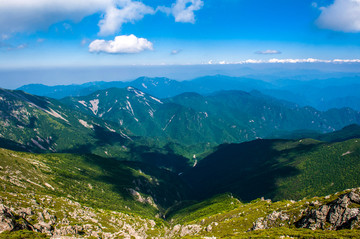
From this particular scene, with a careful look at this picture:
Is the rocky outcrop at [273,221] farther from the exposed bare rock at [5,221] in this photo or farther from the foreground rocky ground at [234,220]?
the exposed bare rock at [5,221]

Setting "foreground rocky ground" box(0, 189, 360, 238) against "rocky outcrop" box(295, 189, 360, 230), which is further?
"foreground rocky ground" box(0, 189, 360, 238)

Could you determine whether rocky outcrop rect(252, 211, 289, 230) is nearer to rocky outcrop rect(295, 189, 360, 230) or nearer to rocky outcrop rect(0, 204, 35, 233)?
rocky outcrop rect(295, 189, 360, 230)

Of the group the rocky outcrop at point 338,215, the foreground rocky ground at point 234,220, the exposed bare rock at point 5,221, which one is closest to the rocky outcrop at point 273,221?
the foreground rocky ground at point 234,220

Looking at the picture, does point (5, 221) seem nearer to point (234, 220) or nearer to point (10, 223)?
point (10, 223)

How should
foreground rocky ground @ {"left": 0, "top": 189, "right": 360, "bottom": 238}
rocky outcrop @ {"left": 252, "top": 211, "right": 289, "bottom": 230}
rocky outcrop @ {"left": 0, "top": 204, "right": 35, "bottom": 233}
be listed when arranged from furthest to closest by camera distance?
rocky outcrop @ {"left": 252, "top": 211, "right": 289, "bottom": 230} → rocky outcrop @ {"left": 0, "top": 204, "right": 35, "bottom": 233} → foreground rocky ground @ {"left": 0, "top": 189, "right": 360, "bottom": 238}

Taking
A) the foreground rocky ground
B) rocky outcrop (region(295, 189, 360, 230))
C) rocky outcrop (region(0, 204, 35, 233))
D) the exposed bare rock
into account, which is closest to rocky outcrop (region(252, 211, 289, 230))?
the foreground rocky ground

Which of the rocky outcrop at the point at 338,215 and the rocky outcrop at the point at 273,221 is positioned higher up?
the rocky outcrop at the point at 338,215

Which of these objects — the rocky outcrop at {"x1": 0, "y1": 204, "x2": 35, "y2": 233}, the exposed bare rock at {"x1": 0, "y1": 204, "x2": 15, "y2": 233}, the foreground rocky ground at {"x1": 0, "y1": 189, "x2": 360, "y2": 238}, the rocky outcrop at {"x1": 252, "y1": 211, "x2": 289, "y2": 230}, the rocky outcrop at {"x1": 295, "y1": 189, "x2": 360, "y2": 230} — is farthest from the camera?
the rocky outcrop at {"x1": 252, "y1": 211, "x2": 289, "y2": 230}

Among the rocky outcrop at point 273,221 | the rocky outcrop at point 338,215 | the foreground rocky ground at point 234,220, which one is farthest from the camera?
the rocky outcrop at point 273,221

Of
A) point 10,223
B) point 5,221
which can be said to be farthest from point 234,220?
point 5,221
